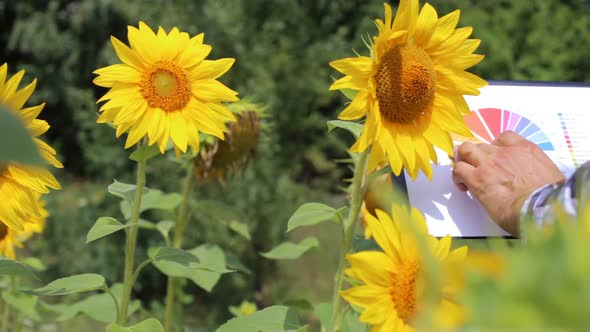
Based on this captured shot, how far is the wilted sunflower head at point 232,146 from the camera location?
1.51 meters

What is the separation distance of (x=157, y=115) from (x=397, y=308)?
43cm

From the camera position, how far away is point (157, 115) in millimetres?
1086

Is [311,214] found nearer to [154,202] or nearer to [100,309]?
[154,202]

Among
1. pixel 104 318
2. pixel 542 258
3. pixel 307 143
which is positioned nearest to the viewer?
pixel 542 258

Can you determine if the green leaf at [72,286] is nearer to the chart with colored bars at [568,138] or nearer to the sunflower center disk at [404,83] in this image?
the sunflower center disk at [404,83]

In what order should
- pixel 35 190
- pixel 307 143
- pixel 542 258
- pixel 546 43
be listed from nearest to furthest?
pixel 542 258 < pixel 35 190 < pixel 546 43 < pixel 307 143

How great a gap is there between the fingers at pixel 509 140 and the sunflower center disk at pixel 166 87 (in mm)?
450

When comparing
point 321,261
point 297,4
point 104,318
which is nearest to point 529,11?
point 297,4

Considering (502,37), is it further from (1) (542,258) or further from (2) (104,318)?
(1) (542,258)

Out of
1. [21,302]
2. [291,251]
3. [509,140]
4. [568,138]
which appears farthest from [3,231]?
[568,138]

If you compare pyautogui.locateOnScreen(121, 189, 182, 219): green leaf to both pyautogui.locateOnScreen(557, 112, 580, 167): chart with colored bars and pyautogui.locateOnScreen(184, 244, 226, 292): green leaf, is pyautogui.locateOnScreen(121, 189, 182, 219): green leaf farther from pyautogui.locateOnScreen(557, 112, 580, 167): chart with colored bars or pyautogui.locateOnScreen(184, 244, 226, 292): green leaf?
pyautogui.locateOnScreen(557, 112, 580, 167): chart with colored bars

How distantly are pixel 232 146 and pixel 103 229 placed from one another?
50 centimetres

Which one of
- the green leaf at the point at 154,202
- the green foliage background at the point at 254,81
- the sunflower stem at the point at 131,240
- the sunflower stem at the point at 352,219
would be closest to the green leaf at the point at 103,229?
the sunflower stem at the point at 131,240

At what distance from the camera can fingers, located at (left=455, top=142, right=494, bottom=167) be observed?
43.8 inches
